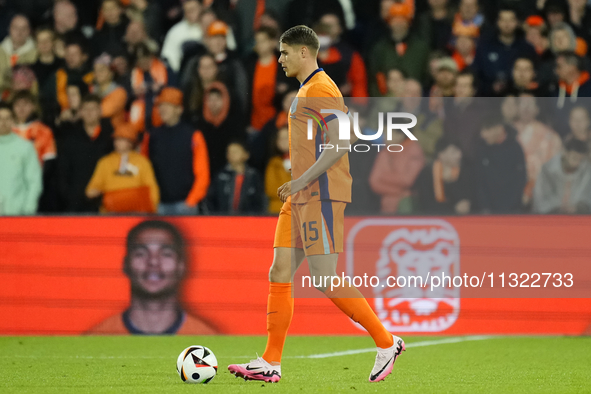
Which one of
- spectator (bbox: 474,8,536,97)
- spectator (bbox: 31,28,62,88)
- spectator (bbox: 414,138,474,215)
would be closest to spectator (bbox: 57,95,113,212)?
spectator (bbox: 31,28,62,88)

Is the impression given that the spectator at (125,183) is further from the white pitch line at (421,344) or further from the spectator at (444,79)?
the spectator at (444,79)

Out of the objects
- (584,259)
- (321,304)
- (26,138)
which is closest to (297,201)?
(321,304)

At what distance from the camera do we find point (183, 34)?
984cm

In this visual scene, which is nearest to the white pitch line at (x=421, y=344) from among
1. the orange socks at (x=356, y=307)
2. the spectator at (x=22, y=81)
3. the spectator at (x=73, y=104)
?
the orange socks at (x=356, y=307)

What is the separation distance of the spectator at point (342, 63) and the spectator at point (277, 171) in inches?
37.1

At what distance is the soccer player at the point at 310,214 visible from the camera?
493 centimetres

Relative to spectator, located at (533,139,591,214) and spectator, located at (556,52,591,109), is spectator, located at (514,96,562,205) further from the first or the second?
spectator, located at (556,52,591,109)

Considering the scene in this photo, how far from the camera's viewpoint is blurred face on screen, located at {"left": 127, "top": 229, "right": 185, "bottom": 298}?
26.6 ft

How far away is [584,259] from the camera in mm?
7957

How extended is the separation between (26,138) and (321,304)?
343 cm

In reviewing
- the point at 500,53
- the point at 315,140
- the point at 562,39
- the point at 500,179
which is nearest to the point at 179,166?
the point at 500,179

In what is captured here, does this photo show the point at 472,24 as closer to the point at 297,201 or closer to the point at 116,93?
the point at 116,93

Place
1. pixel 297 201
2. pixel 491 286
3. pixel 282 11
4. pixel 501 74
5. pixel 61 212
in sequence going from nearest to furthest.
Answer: pixel 297 201 → pixel 491 286 → pixel 61 212 → pixel 501 74 → pixel 282 11

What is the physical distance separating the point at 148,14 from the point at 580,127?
16.3 ft
